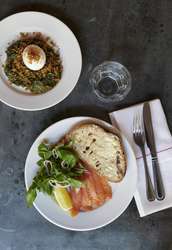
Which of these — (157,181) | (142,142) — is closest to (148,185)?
(157,181)

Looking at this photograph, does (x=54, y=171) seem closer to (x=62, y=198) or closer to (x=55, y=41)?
(x=62, y=198)

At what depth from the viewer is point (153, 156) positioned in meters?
1.29

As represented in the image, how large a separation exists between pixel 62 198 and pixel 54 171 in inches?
3.6

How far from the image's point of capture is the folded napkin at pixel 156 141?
4.24 ft

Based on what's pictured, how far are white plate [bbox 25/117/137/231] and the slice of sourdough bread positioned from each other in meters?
0.02

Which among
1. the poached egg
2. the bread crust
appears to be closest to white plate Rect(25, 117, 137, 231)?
the bread crust

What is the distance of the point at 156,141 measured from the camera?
4.28 feet

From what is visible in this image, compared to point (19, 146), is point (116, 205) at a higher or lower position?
lower

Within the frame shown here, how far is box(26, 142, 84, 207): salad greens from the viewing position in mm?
1209

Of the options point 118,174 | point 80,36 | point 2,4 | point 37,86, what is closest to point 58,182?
point 118,174

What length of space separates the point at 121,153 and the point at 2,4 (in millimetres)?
610

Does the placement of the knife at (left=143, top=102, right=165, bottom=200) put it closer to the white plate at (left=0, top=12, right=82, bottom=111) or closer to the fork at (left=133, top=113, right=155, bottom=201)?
the fork at (left=133, top=113, right=155, bottom=201)

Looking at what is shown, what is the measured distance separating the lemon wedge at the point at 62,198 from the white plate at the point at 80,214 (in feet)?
0.07

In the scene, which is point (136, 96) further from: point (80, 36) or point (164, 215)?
point (164, 215)
